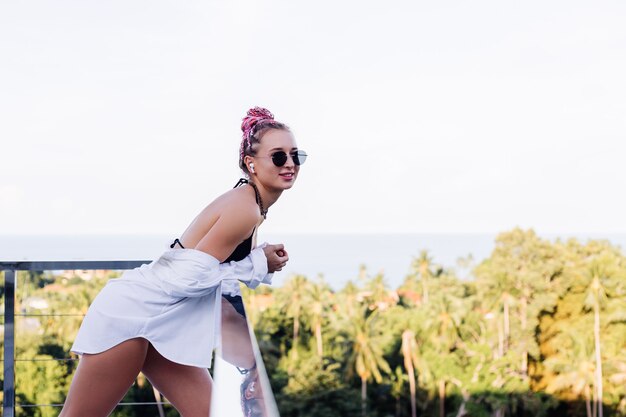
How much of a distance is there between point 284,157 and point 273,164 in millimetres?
33

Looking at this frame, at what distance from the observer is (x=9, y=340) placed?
283 centimetres

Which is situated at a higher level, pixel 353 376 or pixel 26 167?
pixel 26 167

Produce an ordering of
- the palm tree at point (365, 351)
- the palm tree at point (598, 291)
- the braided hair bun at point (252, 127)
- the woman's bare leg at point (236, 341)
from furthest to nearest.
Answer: the palm tree at point (365, 351), the palm tree at point (598, 291), the braided hair bun at point (252, 127), the woman's bare leg at point (236, 341)

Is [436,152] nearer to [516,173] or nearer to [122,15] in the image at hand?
[516,173]

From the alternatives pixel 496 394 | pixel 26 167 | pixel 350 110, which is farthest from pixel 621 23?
pixel 26 167

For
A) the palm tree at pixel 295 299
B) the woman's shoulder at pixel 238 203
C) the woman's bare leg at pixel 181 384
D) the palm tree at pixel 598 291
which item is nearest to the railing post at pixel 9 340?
the woman's bare leg at pixel 181 384

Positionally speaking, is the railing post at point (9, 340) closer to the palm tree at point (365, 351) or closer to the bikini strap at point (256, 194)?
the bikini strap at point (256, 194)

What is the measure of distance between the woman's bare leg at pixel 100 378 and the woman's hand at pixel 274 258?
0.97ft

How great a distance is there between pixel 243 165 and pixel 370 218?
74248 millimetres

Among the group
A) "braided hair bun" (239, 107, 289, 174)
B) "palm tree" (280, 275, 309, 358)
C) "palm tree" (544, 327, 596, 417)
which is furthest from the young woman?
"palm tree" (280, 275, 309, 358)

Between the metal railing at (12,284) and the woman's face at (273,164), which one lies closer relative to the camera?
the woman's face at (273,164)

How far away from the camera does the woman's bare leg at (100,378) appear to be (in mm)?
1758

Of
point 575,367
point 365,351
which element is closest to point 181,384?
point 575,367

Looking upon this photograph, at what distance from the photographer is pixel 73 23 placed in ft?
174
